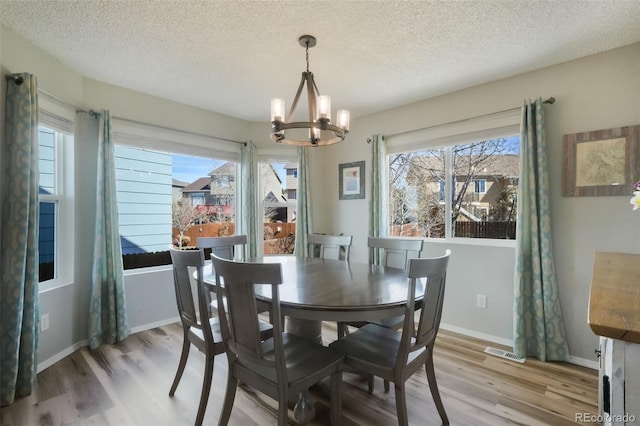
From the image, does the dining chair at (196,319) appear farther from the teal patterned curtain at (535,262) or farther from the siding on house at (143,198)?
the teal patterned curtain at (535,262)

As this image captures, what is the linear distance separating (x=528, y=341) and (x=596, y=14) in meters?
2.44

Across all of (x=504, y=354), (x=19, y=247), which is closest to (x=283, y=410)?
(x=19, y=247)

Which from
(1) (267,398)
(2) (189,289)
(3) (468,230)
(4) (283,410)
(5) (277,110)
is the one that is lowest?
(1) (267,398)

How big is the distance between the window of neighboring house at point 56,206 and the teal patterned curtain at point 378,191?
298cm

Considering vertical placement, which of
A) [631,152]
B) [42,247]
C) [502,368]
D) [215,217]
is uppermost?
[631,152]

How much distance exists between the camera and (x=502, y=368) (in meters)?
2.39

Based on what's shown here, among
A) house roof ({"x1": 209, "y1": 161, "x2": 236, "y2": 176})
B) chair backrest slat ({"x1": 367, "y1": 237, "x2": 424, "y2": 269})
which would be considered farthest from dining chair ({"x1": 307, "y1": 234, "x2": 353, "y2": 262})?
house roof ({"x1": 209, "y1": 161, "x2": 236, "y2": 176})

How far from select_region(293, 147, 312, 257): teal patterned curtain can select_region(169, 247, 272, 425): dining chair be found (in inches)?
75.1

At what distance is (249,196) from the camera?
387 centimetres

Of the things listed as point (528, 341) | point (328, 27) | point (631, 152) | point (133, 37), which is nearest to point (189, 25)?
point (133, 37)

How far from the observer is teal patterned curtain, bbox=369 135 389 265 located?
11.7ft

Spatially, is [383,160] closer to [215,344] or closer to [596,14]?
[596,14]

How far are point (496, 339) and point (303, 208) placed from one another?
2.53 metres

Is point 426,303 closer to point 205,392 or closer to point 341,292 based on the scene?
point 341,292
